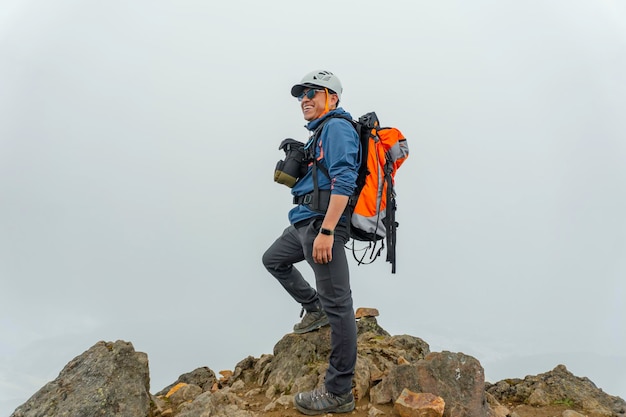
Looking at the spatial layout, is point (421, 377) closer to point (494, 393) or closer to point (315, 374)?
point (315, 374)

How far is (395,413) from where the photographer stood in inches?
269

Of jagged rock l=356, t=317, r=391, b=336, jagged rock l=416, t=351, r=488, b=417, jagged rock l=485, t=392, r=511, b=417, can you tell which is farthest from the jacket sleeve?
jagged rock l=356, t=317, r=391, b=336

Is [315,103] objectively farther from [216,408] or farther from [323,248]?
[216,408]

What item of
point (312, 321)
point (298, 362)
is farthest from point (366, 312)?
point (298, 362)

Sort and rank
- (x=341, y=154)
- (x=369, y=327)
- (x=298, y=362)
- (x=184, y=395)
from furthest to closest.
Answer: (x=369, y=327) → (x=184, y=395) → (x=298, y=362) → (x=341, y=154)

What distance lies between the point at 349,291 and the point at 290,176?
2085 millimetres

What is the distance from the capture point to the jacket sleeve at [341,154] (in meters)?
5.88

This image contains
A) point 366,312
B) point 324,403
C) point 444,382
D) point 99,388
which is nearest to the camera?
point 324,403

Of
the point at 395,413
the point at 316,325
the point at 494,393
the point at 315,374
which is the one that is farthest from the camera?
the point at 494,393

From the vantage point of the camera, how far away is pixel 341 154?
598cm

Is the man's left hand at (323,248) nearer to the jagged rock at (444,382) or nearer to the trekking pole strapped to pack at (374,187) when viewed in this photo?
the trekking pole strapped to pack at (374,187)

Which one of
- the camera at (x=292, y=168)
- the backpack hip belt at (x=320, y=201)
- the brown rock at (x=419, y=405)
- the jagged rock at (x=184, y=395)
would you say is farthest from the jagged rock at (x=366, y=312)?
the backpack hip belt at (x=320, y=201)

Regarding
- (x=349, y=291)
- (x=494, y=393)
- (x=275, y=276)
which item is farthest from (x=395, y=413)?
(x=494, y=393)

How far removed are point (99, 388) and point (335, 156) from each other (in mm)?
5646
